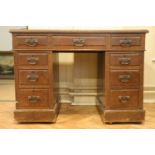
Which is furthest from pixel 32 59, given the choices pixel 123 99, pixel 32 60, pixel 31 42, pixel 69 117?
pixel 123 99

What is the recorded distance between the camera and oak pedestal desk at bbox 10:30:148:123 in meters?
1.88

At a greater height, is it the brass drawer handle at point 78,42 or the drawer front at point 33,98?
the brass drawer handle at point 78,42

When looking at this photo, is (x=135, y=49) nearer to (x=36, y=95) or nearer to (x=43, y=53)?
(x=43, y=53)

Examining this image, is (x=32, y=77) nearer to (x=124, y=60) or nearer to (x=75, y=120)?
(x=75, y=120)

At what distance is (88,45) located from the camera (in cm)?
190

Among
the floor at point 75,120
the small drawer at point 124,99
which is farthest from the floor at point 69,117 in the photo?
the small drawer at point 124,99

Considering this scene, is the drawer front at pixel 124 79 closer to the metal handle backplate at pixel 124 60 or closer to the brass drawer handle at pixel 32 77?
the metal handle backplate at pixel 124 60

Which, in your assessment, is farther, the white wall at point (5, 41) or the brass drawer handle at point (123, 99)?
the white wall at point (5, 41)

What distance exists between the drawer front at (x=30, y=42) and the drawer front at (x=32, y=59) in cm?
6

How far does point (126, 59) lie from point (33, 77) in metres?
0.75

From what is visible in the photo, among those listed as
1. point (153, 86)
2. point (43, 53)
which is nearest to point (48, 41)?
point (43, 53)

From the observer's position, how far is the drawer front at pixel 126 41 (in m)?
1.87

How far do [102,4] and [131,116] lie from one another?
1.73 metres

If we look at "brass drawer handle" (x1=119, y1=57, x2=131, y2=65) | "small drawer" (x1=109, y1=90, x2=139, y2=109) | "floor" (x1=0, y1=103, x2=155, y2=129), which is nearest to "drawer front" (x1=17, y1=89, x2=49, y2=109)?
"floor" (x1=0, y1=103, x2=155, y2=129)
